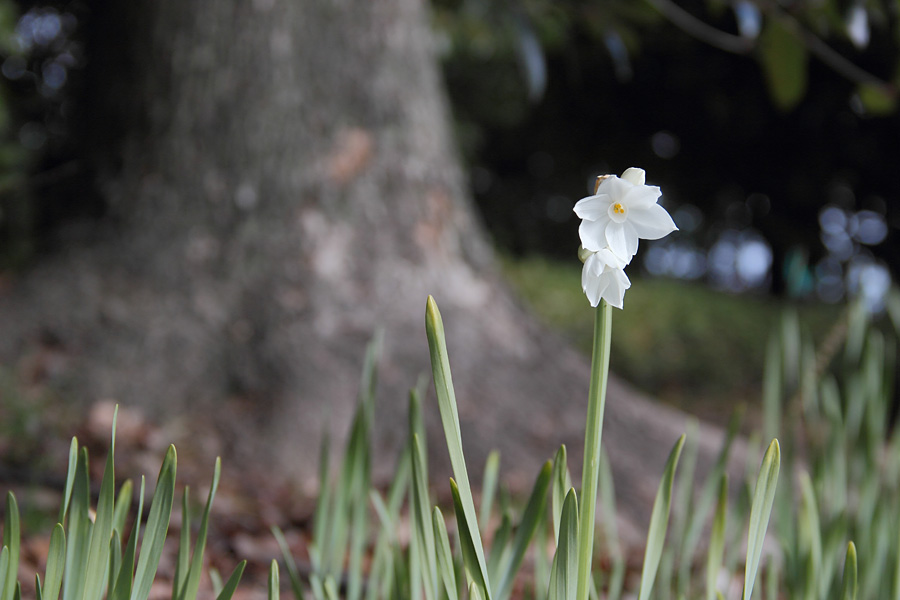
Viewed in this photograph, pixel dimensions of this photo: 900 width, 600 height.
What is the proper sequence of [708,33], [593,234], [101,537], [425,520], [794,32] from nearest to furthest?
[593,234] → [101,537] → [425,520] → [794,32] → [708,33]

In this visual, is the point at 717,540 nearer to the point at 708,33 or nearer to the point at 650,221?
the point at 650,221

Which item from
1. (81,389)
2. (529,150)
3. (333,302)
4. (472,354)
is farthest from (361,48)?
(529,150)

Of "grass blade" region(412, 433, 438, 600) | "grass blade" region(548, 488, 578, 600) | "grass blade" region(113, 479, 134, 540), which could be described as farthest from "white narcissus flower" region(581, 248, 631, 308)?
"grass blade" region(113, 479, 134, 540)

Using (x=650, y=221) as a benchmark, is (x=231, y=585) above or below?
below

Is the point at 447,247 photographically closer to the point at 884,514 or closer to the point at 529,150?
the point at 884,514

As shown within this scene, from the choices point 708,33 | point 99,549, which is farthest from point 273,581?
point 708,33

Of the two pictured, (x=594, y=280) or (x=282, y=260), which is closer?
(x=594, y=280)

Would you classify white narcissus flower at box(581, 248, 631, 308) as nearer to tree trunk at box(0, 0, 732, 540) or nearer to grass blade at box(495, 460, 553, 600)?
grass blade at box(495, 460, 553, 600)
